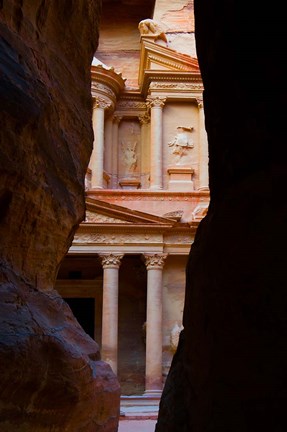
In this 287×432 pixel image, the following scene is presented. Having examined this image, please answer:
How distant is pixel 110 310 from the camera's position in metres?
18.0

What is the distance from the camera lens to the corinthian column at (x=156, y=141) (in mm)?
20531

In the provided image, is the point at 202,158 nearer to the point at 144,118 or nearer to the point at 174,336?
the point at 144,118

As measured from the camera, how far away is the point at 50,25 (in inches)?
161

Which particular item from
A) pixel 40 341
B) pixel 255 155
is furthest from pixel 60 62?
pixel 255 155

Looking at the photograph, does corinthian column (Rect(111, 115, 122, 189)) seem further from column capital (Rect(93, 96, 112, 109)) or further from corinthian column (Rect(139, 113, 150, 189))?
column capital (Rect(93, 96, 112, 109))

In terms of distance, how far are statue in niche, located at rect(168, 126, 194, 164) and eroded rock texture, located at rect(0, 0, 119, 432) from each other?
650 inches

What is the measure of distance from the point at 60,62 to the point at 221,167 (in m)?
2.22

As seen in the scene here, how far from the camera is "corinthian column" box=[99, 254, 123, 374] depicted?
17812 mm

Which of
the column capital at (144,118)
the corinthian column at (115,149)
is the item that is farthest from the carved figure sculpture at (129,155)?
the column capital at (144,118)

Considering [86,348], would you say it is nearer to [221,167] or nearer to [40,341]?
[40,341]

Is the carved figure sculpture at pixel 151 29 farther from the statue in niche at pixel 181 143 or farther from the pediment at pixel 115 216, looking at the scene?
the pediment at pixel 115 216

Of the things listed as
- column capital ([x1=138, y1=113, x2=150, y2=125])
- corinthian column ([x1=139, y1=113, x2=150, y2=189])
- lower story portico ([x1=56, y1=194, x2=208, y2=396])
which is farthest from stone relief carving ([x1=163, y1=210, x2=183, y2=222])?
column capital ([x1=138, y1=113, x2=150, y2=125])

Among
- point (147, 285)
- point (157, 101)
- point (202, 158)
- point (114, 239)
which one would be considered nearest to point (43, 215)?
point (114, 239)

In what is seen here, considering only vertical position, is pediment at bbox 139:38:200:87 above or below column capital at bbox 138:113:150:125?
above
